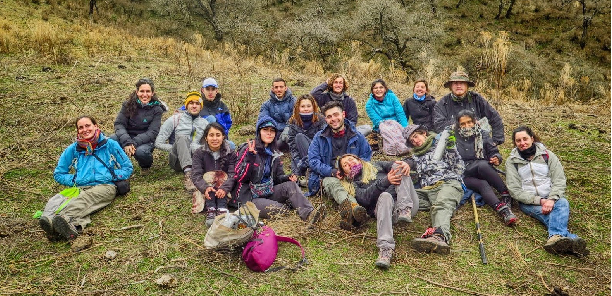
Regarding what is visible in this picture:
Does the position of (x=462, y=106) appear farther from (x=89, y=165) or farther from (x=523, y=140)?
(x=89, y=165)

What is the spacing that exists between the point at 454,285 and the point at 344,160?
1586mm

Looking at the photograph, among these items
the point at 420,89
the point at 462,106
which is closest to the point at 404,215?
the point at 462,106

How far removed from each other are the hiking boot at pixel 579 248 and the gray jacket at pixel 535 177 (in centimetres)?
58

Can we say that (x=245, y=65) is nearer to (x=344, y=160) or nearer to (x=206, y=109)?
(x=206, y=109)

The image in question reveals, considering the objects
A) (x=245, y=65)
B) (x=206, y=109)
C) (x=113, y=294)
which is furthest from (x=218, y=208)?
(x=245, y=65)

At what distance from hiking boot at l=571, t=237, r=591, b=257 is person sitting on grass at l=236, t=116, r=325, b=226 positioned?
7.51 feet

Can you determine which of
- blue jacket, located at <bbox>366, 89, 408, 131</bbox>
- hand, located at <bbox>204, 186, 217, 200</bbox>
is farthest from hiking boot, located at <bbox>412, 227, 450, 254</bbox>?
blue jacket, located at <bbox>366, 89, 408, 131</bbox>

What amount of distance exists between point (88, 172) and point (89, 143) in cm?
32

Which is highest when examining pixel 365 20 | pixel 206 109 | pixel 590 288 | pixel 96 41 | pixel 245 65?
pixel 365 20

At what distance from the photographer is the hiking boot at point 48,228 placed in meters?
3.56

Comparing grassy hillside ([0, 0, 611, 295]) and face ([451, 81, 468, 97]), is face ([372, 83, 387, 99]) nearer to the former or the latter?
face ([451, 81, 468, 97])

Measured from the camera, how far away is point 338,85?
6.03 m

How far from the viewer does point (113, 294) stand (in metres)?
2.98

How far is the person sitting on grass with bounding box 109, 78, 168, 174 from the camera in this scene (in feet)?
17.1
